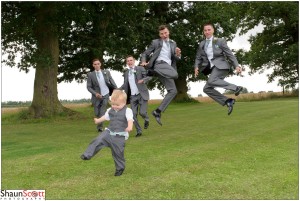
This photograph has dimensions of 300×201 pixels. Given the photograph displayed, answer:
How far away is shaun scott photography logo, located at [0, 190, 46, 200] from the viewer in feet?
24.2

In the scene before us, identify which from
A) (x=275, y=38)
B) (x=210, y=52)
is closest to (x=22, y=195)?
(x=210, y=52)

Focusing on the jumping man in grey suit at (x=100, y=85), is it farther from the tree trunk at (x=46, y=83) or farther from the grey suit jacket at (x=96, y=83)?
the tree trunk at (x=46, y=83)

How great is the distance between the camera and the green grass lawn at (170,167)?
7.39 metres

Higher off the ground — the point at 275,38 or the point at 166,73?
the point at 275,38

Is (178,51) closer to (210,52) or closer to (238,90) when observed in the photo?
(210,52)

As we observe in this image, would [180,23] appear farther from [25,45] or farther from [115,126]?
[115,126]

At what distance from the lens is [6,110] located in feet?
100

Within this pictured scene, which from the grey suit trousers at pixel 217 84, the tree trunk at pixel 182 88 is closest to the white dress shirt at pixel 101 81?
the grey suit trousers at pixel 217 84

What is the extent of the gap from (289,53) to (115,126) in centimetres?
4276

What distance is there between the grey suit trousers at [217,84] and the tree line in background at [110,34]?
419 inches

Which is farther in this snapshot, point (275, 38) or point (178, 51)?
point (275, 38)

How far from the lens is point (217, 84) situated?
11.0 m

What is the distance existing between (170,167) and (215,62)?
3.14 meters

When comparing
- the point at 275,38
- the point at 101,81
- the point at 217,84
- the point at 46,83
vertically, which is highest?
the point at 275,38
